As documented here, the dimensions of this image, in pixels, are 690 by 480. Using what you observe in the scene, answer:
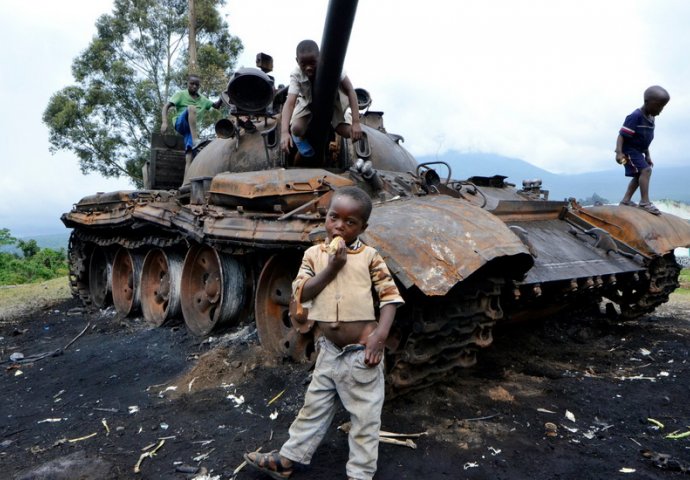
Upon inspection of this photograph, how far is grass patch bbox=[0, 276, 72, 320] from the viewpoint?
9.14 meters

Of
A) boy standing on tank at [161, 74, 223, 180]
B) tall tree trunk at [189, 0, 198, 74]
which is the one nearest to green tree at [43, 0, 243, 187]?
tall tree trunk at [189, 0, 198, 74]

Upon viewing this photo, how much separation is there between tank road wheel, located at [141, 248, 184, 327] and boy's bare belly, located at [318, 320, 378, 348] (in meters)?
4.25

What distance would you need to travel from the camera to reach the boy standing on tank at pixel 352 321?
265cm

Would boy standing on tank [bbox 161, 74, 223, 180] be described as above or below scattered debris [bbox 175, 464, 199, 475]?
above

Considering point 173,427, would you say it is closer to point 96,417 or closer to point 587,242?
point 96,417

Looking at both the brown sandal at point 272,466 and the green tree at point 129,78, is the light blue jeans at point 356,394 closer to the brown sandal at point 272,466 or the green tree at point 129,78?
the brown sandal at point 272,466

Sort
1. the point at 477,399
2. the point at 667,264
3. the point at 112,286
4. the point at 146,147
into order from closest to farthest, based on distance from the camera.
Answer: the point at 477,399 < the point at 667,264 < the point at 112,286 < the point at 146,147

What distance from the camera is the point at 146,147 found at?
69.5ft

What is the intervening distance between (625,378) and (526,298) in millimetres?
1068

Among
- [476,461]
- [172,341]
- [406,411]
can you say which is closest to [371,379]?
[476,461]

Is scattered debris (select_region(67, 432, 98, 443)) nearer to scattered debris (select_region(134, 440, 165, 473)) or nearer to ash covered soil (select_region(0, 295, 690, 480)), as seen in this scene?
ash covered soil (select_region(0, 295, 690, 480))

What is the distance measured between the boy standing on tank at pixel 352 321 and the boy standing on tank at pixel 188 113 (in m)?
5.38

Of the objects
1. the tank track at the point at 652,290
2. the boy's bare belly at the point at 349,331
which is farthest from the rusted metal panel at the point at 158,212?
the tank track at the point at 652,290

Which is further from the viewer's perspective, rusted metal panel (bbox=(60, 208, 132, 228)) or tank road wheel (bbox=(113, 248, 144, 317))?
tank road wheel (bbox=(113, 248, 144, 317))
